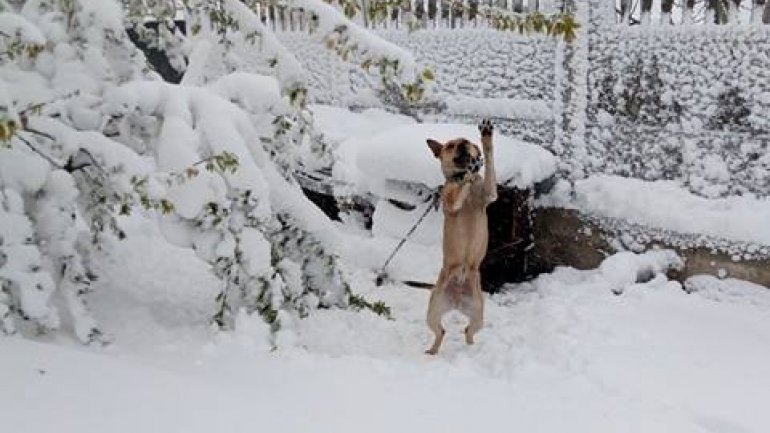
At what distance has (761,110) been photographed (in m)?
5.77

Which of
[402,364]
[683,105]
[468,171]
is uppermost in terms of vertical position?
[683,105]

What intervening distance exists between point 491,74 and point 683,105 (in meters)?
2.03

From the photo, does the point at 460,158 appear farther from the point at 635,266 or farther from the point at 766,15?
the point at 766,15

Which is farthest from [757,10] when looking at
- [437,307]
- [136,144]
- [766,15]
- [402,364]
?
[136,144]

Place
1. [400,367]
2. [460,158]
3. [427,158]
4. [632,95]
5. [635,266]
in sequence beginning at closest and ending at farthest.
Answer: [400,367], [460,158], [635,266], [427,158], [632,95]

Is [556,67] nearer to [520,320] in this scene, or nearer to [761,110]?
[761,110]

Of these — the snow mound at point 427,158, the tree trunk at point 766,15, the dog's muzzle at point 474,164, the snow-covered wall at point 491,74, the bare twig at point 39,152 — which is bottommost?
the snow mound at point 427,158

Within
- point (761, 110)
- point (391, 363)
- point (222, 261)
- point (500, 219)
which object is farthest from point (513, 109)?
point (222, 261)

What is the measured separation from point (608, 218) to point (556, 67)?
149 cm

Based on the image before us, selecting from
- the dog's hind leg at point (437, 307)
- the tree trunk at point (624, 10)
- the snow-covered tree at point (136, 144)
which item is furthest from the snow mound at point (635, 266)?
the snow-covered tree at point (136, 144)

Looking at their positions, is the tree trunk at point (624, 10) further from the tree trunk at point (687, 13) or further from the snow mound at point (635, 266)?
the snow mound at point (635, 266)

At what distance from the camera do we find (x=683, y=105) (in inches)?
243

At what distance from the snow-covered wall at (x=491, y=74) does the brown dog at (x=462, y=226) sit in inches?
103

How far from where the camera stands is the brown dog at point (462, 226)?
4582 millimetres
